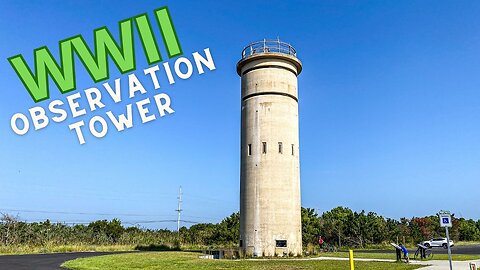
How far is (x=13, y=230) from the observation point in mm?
46375

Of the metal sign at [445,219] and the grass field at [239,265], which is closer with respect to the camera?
the metal sign at [445,219]

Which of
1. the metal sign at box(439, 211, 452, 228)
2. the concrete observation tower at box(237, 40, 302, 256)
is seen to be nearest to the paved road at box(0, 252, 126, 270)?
the concrete observation tower at box(237, 40, 302, 256)

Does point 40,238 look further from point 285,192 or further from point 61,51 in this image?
point 61,51

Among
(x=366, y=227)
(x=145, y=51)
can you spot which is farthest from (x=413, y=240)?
(x=145, y=51)

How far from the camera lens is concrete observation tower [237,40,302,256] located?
27.3 metres

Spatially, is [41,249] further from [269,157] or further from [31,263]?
[269,157]

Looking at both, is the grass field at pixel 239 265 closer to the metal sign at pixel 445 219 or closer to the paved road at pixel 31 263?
the paved road at pixel 31 263

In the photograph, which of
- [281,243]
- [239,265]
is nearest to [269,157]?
[281,243]

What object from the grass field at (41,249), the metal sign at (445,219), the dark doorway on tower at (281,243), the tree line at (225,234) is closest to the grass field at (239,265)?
the dark doorway on tower at (281,243)

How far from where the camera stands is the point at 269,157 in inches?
1098

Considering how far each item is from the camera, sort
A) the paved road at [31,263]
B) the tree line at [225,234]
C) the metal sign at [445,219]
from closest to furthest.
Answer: the metal sign at [445,219] → the paved road at [31,263] → the tree line at [225,234]

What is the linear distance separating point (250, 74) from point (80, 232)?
4072cm

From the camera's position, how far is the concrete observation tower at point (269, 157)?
2731 centimetres

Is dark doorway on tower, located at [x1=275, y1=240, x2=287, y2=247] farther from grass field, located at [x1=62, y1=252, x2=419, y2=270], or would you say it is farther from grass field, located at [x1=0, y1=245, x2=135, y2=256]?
grass field, located at [x1=0, y1=245, x2=135, y2=256]
